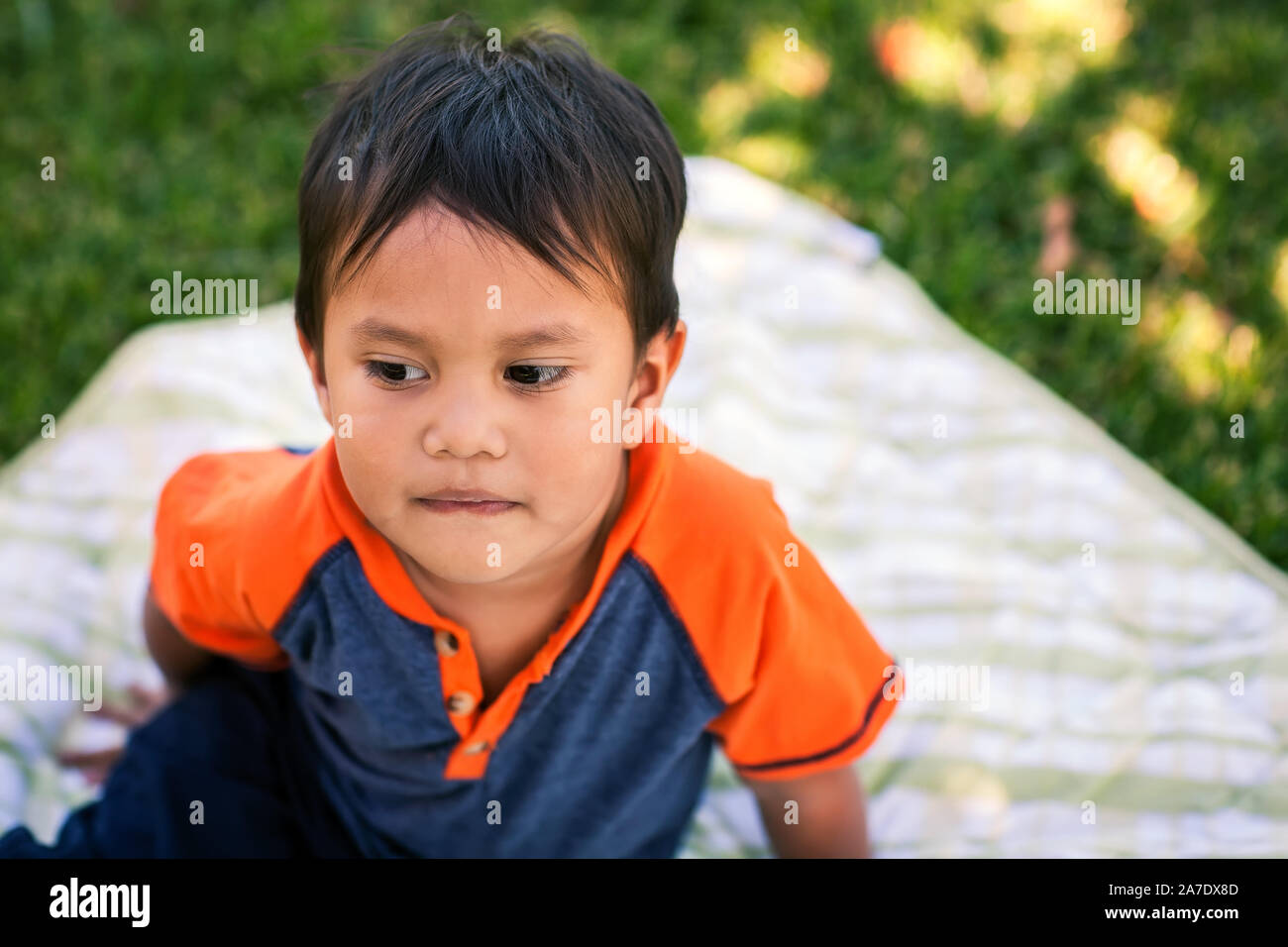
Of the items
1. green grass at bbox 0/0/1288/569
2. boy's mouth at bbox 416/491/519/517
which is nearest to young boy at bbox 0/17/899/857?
boy's mouth at bbox 416/491/519/517

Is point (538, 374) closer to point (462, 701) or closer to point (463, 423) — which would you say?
point (463, 423)

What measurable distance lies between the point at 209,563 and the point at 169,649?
281mm

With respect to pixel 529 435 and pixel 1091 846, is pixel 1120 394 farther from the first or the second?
pixel 529 435

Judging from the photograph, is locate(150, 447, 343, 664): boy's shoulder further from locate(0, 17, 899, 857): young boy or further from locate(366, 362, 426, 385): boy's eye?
locate(366, 362, 426, 385): boy's eye

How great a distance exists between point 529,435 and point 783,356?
1.21 meters

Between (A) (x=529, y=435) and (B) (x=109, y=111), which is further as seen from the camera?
(B) (x=109, y=111)

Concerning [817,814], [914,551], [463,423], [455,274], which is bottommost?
[817,814]

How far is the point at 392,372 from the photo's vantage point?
108cm

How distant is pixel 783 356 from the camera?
2213 millimetres

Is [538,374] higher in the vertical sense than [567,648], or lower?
higher

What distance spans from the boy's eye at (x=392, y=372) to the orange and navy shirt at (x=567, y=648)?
8.1 inches

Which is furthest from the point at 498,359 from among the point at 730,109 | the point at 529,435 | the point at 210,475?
the point at 730,109

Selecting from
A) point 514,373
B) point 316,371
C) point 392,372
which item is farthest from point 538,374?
point 316,371
